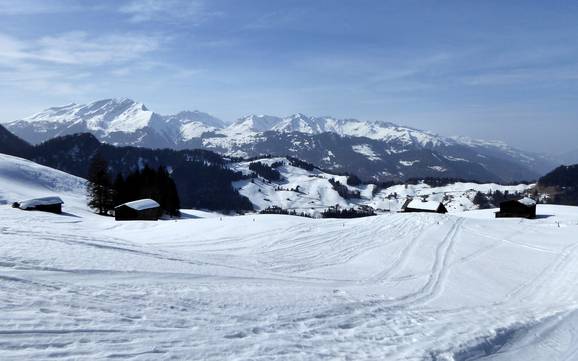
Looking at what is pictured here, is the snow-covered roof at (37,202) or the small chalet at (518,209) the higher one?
the small chalet at (518,209)

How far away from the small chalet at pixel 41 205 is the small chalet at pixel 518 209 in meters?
74.8

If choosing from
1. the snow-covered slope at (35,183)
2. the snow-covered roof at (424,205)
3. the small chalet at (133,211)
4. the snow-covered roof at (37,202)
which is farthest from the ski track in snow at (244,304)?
the snow-covered slope at (35,183)

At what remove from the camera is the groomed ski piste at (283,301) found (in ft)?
33.4

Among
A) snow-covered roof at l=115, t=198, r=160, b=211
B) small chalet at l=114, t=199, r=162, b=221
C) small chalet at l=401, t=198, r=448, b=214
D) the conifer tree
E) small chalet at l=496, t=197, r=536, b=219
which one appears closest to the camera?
small chalet at l=114, t=199, r=162, b=221

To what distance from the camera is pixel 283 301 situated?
625 inches

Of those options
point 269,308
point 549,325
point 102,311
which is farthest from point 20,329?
point 549,325

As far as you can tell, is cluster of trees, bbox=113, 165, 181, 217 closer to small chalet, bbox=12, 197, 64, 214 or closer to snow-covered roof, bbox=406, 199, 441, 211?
small chalet, bbox=12, 197, 64, 214

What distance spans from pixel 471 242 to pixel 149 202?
50.2m

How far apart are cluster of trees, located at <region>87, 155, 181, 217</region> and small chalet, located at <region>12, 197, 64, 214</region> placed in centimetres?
941

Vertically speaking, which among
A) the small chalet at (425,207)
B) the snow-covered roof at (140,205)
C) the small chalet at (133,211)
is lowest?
the small chalet at (133,211)

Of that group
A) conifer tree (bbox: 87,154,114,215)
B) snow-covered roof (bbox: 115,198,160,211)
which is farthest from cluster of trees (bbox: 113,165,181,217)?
snow-covered roof (bbox: 115,198,160,211)

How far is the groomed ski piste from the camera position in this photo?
10.2m

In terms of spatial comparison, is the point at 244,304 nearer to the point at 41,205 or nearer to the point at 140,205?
the point at 140,205

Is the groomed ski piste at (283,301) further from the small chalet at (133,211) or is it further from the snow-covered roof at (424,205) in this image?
the snow-covered roof at (424,205)
